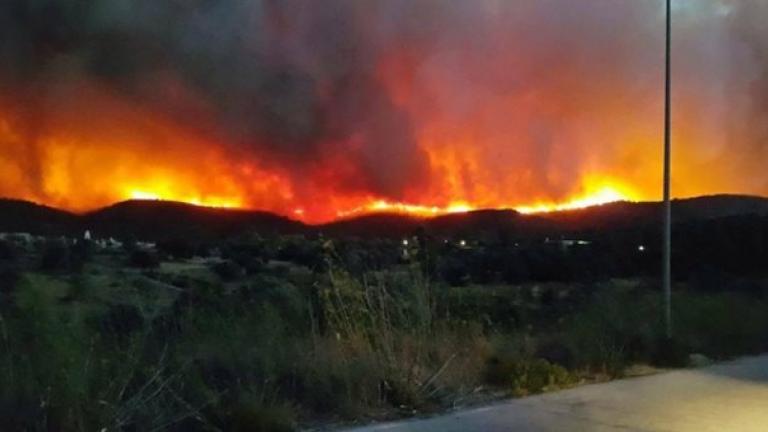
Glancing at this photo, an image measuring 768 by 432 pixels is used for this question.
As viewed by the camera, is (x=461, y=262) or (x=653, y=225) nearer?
(x=461, y=262)

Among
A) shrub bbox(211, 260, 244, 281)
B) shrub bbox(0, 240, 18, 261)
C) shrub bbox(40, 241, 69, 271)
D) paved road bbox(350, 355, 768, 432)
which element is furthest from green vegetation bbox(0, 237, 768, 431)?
shrub bbox(0, 240, 18, 261)

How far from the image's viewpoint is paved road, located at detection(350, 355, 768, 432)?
451 inches

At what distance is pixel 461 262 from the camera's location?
167ft

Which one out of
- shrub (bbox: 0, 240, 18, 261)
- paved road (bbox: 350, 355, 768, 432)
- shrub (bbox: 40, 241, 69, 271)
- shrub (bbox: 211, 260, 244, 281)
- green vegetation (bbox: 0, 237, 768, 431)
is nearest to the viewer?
green vegetation (bbox: 0, 237, 768, 431)

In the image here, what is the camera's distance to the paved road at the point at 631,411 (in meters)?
11.5

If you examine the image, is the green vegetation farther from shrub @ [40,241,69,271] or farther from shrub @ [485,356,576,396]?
shrub @ [40,241,69,271]

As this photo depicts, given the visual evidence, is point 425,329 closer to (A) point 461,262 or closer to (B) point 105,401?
(B) point 105,401

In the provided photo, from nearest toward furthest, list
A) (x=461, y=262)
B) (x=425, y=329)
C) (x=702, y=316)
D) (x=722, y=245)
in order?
(x=425, y=329) < (x=702, y=316) < (x=461, y=262) < (x=722, y=245)

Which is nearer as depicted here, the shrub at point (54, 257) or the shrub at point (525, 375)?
the shrub at point (525, 375)

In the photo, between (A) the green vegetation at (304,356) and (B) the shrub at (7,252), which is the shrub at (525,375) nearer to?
(A) the green vegetation at (304,356)

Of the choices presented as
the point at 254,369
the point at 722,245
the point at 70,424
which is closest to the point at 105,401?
the point at 70,424

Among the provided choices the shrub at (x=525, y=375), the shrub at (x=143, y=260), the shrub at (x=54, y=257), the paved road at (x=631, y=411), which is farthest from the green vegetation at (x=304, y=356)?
the shrub at (x=143, y=260)

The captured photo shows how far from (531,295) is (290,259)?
50.4ft

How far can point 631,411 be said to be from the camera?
493 inches
